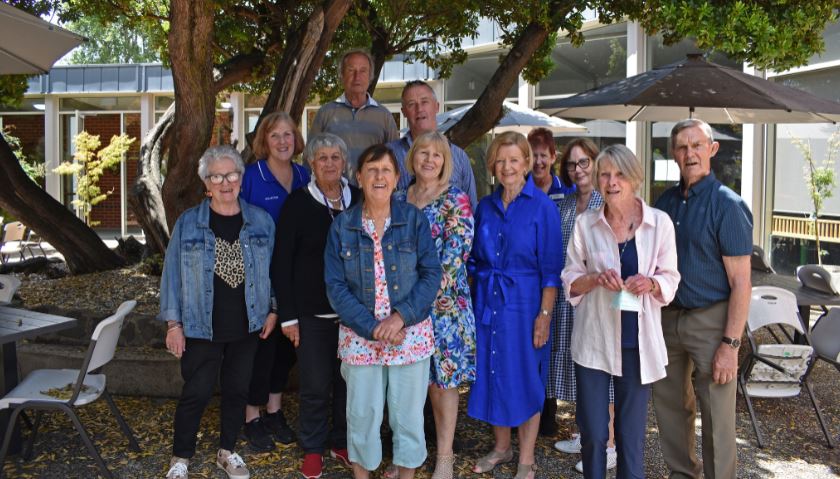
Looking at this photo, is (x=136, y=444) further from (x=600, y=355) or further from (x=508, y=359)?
(x=600, y=355)

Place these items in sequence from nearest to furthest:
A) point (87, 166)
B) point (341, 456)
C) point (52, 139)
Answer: point (341, 456) → point (87, 166) → point (52, 139)

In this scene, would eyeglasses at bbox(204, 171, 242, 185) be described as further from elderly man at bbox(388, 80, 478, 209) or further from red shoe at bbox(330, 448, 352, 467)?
red shoe at bbox(330, 448, 352, 467)

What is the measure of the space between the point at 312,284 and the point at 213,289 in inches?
21.8

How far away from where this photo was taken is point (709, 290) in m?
3.58

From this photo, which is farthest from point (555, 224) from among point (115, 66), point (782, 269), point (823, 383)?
point (115, 66)

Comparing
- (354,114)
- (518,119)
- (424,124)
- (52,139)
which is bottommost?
(424,124)

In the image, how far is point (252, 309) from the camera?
4.11 meters

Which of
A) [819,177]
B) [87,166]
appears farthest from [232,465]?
[87,166]

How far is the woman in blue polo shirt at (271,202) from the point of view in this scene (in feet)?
14.7

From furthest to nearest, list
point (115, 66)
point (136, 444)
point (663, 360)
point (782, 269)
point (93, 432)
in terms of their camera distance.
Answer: point (115, 66) → point (782, 269) → point (93, 432) → point (136, 444) → point (663, 360)

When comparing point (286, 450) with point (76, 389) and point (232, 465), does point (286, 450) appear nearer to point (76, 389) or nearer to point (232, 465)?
point (232, 465)

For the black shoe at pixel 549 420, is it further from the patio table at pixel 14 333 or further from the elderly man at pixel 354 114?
the patio table at pixel 14 333

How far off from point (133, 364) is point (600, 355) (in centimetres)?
377

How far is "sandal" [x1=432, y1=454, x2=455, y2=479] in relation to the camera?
4.07 m
